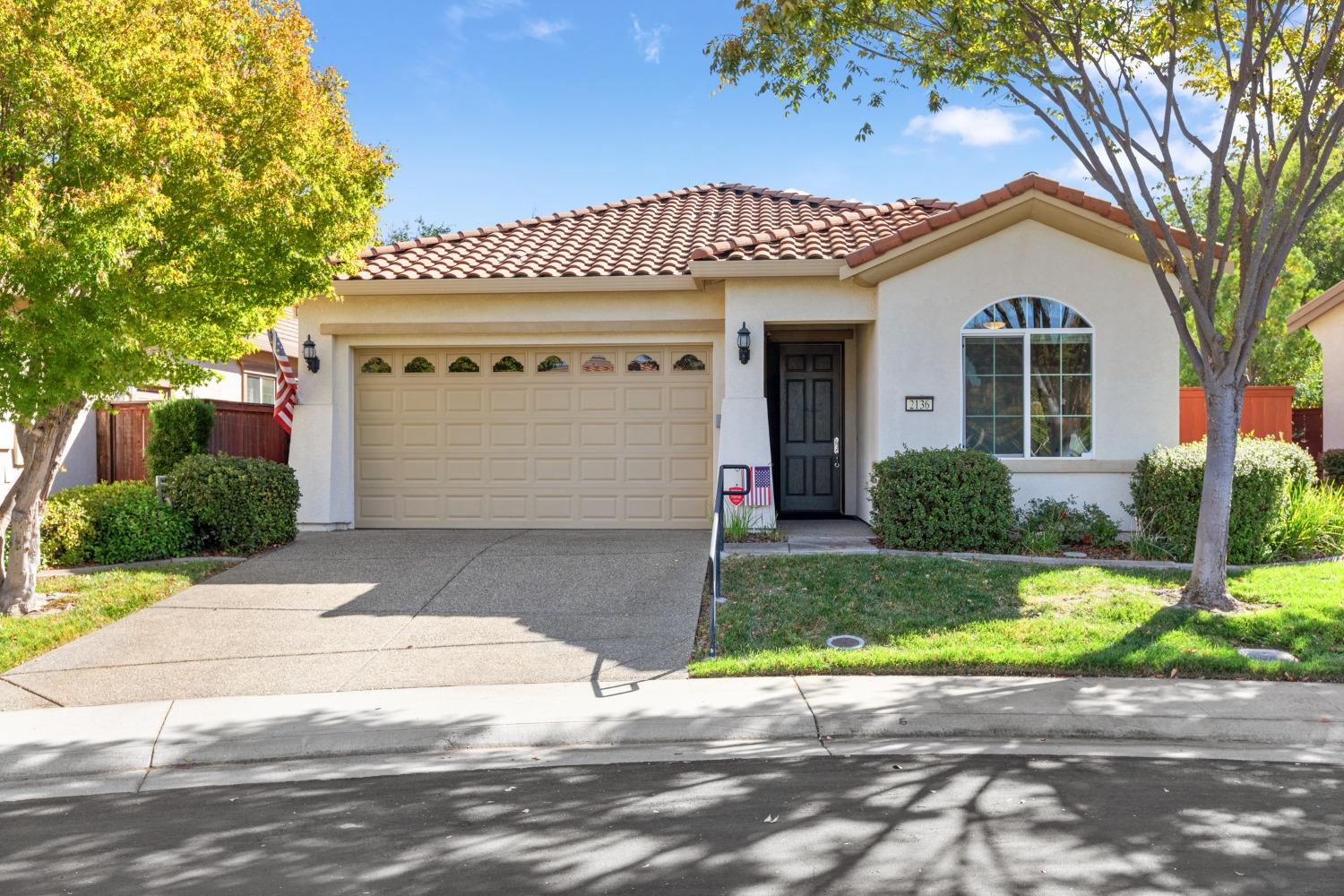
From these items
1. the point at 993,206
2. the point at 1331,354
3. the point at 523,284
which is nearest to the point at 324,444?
the point at 523,284

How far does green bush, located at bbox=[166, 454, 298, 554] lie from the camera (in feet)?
35.6

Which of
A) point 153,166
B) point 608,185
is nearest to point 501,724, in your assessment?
point 153,166

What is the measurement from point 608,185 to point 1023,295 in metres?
15.3

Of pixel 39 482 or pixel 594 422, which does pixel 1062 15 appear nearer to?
pixel 594 422

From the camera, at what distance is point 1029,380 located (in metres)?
11.5

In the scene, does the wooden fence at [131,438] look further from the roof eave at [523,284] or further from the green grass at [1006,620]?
the green grass at [1006,620]

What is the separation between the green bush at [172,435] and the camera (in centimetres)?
1231

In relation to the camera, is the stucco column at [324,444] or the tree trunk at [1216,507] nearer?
the tree trunk at [1216,507]

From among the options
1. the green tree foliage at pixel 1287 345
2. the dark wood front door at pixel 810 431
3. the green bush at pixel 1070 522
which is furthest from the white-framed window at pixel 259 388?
the green tree foliage at pixel 1287 345

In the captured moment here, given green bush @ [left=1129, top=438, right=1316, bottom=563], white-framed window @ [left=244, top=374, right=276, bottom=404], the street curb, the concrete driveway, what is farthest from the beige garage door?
the street curb

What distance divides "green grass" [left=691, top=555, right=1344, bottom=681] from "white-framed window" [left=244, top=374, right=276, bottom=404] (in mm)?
12595

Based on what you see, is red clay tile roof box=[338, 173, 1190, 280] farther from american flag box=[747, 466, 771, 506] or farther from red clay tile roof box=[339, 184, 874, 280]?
american flag box=[747, 466, 771, 506]

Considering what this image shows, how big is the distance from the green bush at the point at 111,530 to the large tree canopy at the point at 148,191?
1654 mm

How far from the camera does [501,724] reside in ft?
19.1
